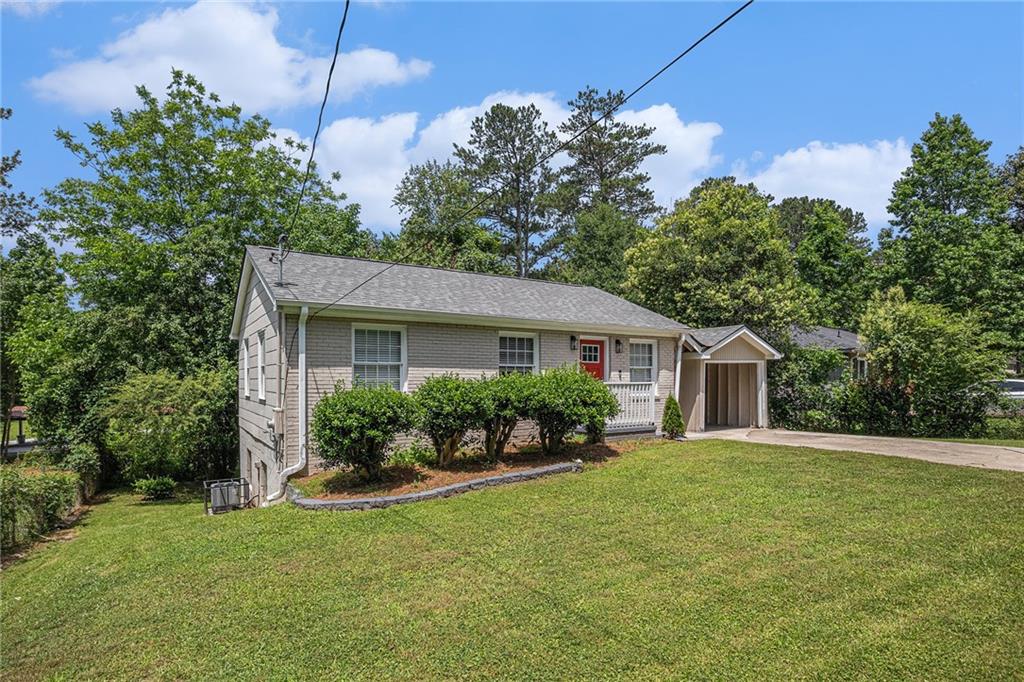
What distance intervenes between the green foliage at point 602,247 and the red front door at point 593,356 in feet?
50.7

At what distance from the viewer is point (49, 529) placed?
1063 cm

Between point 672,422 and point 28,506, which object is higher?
point 672,422

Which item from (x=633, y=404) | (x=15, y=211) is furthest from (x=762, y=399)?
(x=15, y=211)

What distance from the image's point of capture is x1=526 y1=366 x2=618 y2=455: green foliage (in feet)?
31.9

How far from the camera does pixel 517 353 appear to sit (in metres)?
12.1

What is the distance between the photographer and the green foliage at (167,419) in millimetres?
13391

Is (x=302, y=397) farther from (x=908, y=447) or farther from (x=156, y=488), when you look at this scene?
(x=908, y=447)

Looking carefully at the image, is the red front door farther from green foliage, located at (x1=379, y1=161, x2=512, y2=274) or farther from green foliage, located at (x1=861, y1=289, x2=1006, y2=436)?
green foliage, located at (x1=379, y1=161, x2=512, y2=274)

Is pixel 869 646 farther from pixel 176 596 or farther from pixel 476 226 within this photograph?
pixel 476 226

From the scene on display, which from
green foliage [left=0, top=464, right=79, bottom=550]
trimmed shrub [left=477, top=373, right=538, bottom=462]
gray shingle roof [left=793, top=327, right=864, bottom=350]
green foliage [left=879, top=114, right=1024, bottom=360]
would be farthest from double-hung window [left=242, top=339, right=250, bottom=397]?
green foliage [left=879, top=114, right=1024, bottom=360]

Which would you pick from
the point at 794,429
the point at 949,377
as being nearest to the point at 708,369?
the point at 794,429

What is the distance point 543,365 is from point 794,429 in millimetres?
9455

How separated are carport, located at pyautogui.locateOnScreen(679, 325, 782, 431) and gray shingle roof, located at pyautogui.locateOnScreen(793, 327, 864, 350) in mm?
5966

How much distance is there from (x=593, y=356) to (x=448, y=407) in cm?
558
